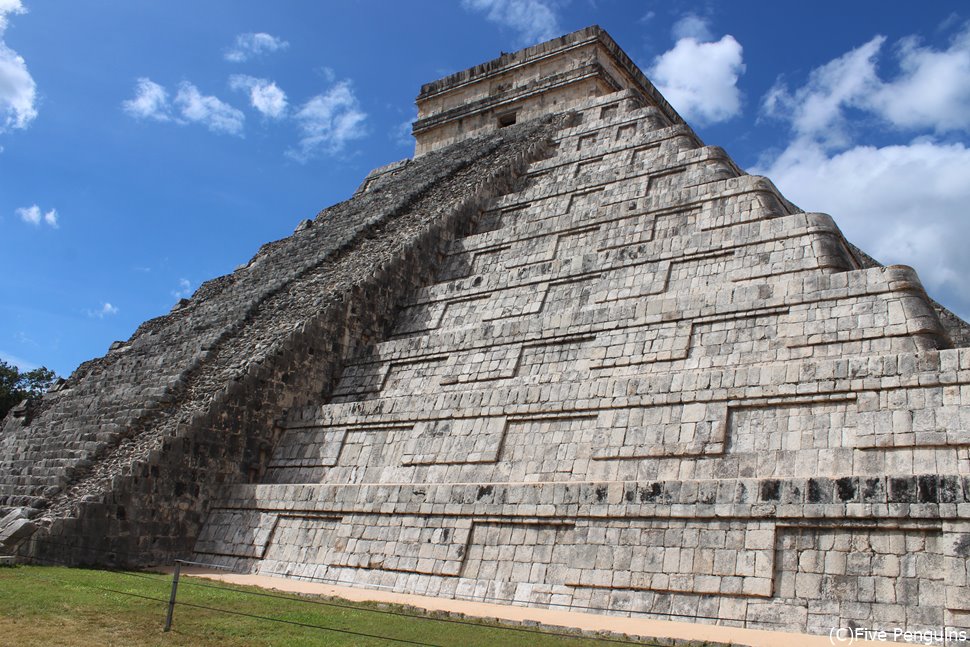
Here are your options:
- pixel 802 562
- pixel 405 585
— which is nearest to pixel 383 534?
pixel 405 585

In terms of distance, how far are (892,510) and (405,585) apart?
15.3 ft

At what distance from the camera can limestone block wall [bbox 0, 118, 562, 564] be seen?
34.2ft

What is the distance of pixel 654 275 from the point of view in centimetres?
1128

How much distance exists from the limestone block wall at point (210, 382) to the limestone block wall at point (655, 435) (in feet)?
A: 1.65

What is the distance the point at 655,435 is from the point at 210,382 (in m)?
6.58

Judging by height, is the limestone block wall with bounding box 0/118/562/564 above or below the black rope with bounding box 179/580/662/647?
above

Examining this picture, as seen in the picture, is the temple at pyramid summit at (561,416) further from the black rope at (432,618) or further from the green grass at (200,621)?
the green grass at (200,621)

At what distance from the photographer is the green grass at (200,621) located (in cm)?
616

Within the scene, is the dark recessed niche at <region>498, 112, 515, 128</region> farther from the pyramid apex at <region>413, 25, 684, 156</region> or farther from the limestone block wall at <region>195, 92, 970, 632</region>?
the limestone block wall at <region>195, 92, 970, 632</region>

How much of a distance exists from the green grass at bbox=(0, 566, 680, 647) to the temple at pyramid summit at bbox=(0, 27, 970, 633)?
1.33 metres

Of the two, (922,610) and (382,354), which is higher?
(382,354)

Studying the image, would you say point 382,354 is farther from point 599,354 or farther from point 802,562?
point 802,562

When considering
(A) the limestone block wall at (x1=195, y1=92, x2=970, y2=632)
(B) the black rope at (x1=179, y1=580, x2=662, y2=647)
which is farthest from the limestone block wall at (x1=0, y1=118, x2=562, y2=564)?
(B) the black rope at (x1=179, y1=580, x2=662, y2=647)

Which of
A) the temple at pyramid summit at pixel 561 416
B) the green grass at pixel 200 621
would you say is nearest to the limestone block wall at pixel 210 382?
the temple at pyramid summit at pixel 561 416
